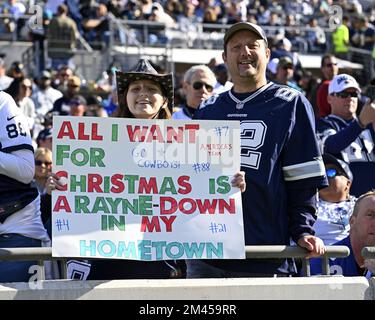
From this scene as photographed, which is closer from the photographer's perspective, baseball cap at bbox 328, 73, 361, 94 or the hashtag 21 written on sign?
the hashtag 21 written on sign

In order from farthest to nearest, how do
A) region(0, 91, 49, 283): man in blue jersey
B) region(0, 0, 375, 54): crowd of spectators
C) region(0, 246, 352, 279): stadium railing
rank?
region(0, 0, 375, 54): crowd of spectators → region(0, 91, 49, 283): man in blue jersey → region(0, 246, 352, 279): stadium railing

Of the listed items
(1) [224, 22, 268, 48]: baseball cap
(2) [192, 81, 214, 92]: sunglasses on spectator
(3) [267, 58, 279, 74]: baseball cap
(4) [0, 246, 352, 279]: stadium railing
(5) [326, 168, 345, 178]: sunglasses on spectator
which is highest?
(1) [224, 22, 268, 48]: baseball cap

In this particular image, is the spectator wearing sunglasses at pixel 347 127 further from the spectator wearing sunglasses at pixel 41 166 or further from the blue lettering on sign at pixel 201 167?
the blue lettering on sign at pixel 201 167

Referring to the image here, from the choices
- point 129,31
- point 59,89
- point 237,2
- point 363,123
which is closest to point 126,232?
point 363,123

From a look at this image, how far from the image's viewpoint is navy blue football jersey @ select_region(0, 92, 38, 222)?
530 centimetres

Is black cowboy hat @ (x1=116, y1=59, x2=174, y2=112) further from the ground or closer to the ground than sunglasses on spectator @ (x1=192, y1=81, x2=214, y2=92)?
further from the ground

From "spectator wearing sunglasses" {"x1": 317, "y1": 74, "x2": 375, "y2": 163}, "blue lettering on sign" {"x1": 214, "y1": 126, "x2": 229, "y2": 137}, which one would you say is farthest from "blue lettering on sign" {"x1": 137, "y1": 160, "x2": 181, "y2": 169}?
"spectator wearing sunglasses" {"x1": 317, "y1": 74, "x2": 375, "y2": 163}

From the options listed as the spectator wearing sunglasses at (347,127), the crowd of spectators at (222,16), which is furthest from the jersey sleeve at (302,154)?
the crowd of spectators at (222,16)

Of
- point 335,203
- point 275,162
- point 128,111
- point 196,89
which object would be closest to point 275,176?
point 275,162

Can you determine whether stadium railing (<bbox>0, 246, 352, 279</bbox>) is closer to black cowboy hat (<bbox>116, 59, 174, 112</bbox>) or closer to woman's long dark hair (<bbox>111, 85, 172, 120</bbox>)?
woman's long dark hair (<bbox>111, 85, 172, 120</bbox>)

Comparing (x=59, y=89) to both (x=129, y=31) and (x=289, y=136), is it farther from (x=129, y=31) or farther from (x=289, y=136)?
(x=289, y=136)

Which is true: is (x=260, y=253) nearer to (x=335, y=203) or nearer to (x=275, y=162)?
(x=275, y=162)

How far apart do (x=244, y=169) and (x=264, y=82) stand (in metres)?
0.51

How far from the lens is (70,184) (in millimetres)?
4617
